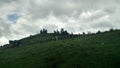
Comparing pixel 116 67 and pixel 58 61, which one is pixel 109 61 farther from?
pixel 58 61

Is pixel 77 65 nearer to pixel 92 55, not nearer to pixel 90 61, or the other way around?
pixel 90 61

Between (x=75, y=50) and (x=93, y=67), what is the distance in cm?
3583

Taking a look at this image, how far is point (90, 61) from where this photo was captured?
127875mm

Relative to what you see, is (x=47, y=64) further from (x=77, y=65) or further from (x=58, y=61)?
(x=77, y=65)

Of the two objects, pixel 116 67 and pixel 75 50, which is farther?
pixel 75 50

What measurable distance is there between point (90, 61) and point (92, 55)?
10.7 meters

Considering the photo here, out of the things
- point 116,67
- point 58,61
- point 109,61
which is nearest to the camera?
point 116,67

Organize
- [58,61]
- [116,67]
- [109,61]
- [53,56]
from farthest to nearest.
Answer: [53,56], [58,61], [109,61], [116,67]

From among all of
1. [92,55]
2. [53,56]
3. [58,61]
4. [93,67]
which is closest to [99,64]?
[93,67]

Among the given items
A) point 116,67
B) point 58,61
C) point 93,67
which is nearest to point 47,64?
point 58,61

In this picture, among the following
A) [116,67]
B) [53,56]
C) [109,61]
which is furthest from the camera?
[53,56]

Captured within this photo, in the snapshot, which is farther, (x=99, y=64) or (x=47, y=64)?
(x=47, y=64)

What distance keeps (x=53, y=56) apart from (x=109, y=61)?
123 feet

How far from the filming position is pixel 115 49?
14600cm
